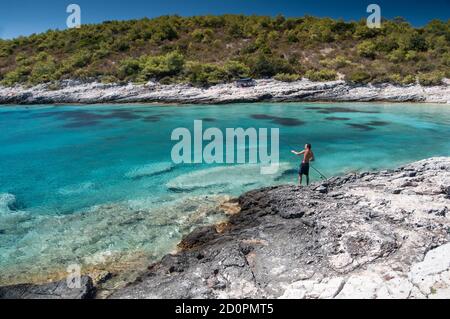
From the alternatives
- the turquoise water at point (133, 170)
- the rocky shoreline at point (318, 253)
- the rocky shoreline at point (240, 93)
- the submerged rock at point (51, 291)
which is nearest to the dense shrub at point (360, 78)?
the rocky shoreline at point (240, 93)

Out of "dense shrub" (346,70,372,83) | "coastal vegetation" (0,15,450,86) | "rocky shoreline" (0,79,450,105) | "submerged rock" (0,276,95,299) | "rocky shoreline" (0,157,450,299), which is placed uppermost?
"coastal vegetation" (0,15,450,86)

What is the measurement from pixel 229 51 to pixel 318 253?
4210 cm

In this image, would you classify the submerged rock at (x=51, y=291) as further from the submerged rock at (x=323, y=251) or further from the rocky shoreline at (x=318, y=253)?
the submerged rock at (x=323, y=251)

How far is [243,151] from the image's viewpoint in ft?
56.4

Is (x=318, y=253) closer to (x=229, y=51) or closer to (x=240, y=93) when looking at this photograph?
(x=240, y=93)

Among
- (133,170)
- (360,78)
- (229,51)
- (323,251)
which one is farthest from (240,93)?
(323,251)

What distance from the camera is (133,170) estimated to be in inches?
568

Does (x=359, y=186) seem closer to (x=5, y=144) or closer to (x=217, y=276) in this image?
(x=217, y=276)

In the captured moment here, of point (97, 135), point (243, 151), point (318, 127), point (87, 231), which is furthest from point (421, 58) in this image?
point (87, 231)

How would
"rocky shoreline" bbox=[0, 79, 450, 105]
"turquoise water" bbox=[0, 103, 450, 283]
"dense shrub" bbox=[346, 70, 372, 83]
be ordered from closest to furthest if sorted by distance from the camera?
"turquoise water" bbox=[0, 103, 450, 283], "rocky shoreline" bbox=[0, 79, 450, 105], "dense shrub" bbox=[346, 70, 372, 83]

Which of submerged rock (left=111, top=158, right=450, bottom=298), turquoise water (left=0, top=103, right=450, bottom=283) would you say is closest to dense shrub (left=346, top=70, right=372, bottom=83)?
turquoise water (left=0, top=103, right=450, bottom=283)

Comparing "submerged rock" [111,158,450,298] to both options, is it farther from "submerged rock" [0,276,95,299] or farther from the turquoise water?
the turquoise water

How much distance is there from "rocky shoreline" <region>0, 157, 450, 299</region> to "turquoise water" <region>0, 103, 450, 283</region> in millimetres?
1285

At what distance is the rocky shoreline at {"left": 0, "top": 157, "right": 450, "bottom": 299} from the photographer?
5.77m
